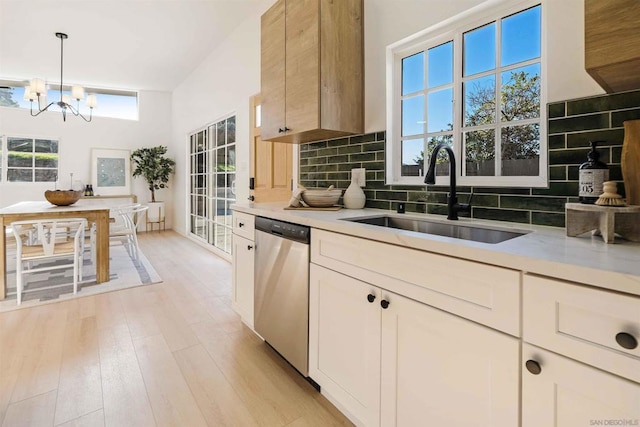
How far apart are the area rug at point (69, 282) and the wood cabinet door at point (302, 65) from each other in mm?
2560

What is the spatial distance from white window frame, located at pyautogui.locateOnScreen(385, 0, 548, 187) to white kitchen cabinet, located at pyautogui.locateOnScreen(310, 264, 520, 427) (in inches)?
31.5

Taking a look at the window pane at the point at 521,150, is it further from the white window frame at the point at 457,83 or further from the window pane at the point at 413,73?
the window pane at the point at 413,73

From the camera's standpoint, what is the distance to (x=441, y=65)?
5.96 ft

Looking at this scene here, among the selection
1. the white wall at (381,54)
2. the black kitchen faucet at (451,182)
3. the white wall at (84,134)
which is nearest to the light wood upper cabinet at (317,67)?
the white wall at (381,54)

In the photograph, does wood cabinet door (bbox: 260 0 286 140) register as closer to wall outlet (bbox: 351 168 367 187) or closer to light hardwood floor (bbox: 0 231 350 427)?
wall outlet (bbox: 351 168 367 187)

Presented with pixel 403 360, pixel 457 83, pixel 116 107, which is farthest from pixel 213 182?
pixel 403 360

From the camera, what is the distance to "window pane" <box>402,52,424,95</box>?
191 centimetres

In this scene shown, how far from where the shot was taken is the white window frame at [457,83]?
1364 mm

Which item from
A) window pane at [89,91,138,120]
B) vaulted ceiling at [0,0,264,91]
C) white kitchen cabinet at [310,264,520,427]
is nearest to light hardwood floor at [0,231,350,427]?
white kitchen cabinet at [310,264,520,427]

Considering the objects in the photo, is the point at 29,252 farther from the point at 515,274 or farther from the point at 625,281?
the point at 625,281

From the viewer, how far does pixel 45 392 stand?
5.32ft

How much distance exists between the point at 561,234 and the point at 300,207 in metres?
1.34

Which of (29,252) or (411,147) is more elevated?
(411,147)

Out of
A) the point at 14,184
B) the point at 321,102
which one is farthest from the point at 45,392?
the point at 14,184
